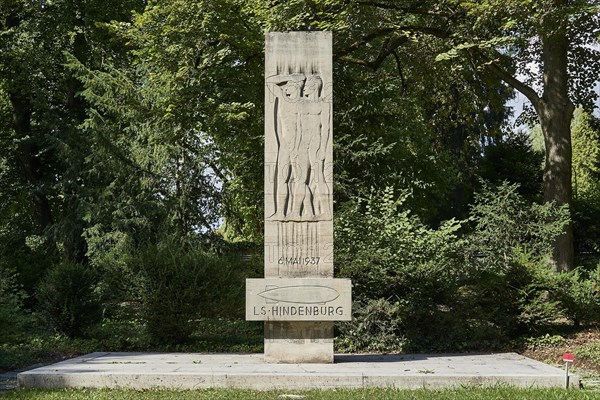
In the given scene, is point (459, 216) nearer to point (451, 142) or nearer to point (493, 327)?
point (451, 142)

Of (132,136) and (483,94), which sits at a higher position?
(483,94)

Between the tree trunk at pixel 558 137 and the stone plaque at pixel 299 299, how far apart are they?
891 cm

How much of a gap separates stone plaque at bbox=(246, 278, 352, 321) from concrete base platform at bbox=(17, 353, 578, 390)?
73 centimetres

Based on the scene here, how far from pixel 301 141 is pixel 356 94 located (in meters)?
11.3

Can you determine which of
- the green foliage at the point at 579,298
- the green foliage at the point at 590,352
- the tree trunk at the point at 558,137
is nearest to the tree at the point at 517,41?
the tree trunk at the point at 558,137

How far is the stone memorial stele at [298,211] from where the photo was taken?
10.8 meters

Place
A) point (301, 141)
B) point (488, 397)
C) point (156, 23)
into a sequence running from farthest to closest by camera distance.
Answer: point (156, 23) < point (301, 141) < point (488, 397)

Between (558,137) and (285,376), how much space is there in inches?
448

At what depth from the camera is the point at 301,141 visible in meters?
11.1

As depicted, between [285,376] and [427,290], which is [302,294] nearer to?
[285,376]

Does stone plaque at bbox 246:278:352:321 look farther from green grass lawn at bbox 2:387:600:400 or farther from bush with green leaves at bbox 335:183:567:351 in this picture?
bush with green leaves at bbox 335:183:567:351

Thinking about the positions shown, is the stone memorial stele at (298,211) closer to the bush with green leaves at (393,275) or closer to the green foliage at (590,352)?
the bush with green leaves at (393,275)

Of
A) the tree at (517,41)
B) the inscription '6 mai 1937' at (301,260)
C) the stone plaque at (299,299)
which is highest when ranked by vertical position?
the tree at (517,41)

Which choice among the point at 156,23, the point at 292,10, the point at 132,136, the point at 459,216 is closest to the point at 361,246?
the point at 292,10
